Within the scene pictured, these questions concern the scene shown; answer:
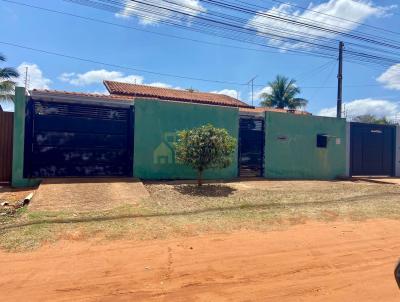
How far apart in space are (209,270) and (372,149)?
1414cm

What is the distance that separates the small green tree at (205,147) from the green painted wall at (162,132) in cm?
139

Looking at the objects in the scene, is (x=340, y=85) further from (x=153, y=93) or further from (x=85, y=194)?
(x=85, y=194)

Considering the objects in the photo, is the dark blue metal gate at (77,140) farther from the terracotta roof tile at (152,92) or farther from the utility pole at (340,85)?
the utility pole at (340,85)

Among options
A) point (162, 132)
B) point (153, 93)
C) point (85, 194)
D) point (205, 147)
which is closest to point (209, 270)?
point (85, 194)

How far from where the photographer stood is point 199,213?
6.56m

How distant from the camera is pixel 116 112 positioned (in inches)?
399

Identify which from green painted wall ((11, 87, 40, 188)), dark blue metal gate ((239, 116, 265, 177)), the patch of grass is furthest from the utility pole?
green painted wall ((11, 87, 40, 188))

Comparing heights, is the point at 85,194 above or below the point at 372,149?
below

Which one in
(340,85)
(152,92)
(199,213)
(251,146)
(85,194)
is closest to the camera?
(199,213)

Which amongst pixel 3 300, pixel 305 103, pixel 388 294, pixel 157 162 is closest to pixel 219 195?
pixel 157 162

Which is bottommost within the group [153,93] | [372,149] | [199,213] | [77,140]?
[199,213]

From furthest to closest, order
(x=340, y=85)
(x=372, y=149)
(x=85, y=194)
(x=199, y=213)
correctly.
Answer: (x=340, y=85) → (x=372, y=149) → (x=85, y=194) → (x=199, y=213)

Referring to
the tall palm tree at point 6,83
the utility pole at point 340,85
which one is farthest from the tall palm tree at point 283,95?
the tall palm tree at point 6,83

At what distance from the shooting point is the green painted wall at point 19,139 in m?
8.87
